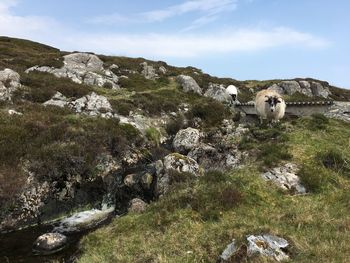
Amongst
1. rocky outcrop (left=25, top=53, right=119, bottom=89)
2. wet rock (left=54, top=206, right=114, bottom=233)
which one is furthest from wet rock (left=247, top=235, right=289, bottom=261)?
rocky outcrop (left=25, top=53, right=119, bottom=89)

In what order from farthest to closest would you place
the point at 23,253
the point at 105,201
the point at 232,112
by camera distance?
the point at 232,112 < the point at 105,201 < the point at 23,253

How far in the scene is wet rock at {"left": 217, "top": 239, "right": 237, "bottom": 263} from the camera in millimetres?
10134

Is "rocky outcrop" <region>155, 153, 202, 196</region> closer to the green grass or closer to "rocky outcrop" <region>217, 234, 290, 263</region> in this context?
the green grass

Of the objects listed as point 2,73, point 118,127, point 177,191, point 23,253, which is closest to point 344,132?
point 177,191

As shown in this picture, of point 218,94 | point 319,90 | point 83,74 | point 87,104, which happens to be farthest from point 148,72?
point 319,90

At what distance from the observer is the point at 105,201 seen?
2133cm

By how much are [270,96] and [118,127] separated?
1112 cm

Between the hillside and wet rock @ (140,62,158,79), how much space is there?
57.6 ft

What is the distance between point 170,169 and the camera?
A: 21.0 metres

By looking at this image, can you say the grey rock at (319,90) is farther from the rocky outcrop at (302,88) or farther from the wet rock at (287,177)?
the wet rock at (287,177)

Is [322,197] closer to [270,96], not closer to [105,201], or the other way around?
[105,201]

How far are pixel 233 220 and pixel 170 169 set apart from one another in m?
8.32

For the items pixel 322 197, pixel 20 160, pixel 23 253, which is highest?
pixel 322 197

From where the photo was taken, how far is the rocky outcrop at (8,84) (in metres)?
32.2
